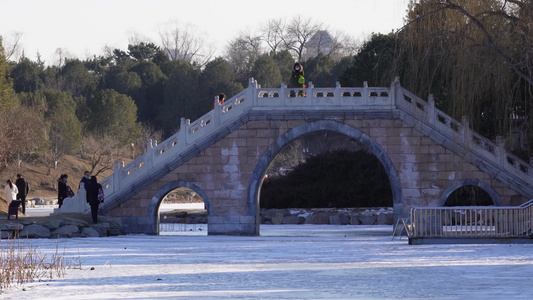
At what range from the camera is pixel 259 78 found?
260ft

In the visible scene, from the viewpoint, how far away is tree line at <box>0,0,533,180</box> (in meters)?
26.0

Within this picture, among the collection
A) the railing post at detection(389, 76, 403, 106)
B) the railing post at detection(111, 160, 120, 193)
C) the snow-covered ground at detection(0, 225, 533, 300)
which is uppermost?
the railing post at detection(389, 76, 403, 106)

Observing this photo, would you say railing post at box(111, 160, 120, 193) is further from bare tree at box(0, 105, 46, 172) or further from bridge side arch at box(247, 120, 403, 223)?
bare tree at box(0, 105, 46, 172)

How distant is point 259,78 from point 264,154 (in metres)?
45.6

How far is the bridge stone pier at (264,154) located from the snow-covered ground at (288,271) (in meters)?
6.89

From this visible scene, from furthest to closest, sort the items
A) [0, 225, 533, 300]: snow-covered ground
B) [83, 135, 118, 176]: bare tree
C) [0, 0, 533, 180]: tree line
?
[83, 135, 118, 176]: bare tree < [0, 0, 533, 180]: tree line < [0, 225, 533, 300]: snow-covered ground

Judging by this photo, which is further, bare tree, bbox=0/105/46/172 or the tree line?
bare tree, bbox=0/105/46/172

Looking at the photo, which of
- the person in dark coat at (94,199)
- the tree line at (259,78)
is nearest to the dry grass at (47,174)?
the tree line at (259,78)

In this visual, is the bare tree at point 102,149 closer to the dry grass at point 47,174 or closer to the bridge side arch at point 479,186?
the dry grass at point 47,174

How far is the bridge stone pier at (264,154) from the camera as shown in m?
33.6

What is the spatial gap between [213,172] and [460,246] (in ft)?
39.2

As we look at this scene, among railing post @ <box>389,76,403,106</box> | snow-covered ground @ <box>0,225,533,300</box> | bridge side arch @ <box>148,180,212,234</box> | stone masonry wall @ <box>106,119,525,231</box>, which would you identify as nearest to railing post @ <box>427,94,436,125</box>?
stone masonry wall @ <box>106,119,525,231</box>

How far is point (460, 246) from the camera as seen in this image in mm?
24188

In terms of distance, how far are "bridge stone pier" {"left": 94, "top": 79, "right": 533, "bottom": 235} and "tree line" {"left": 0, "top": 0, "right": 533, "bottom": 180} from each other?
4.16 feet
